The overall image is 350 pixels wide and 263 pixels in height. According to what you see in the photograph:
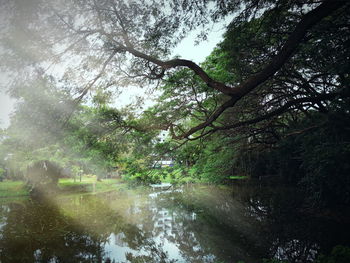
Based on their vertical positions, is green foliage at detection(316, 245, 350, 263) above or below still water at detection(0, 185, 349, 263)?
above

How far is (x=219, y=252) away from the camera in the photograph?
5852 mm

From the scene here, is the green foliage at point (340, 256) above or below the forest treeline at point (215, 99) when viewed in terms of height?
below

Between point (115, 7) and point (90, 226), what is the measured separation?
9.18 m

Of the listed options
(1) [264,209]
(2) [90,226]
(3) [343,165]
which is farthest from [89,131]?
(1) [264,209]

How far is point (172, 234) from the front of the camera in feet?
25.6

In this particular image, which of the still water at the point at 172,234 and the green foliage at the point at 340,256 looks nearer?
the green foliage at the point at 340,256

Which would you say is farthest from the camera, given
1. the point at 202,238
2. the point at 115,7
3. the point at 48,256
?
the point at 202,238

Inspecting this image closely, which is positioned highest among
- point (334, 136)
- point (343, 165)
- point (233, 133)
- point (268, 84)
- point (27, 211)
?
point (268, 84)

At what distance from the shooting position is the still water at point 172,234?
591cm

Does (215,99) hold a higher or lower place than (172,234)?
higher

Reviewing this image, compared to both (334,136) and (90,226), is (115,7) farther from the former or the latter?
(90,226)

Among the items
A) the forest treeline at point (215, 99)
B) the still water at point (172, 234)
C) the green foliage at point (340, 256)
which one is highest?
the forest treeline at point (215, 99)

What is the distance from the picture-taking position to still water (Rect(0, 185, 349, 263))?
591 cm

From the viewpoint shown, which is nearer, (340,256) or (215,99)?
(340,256)
